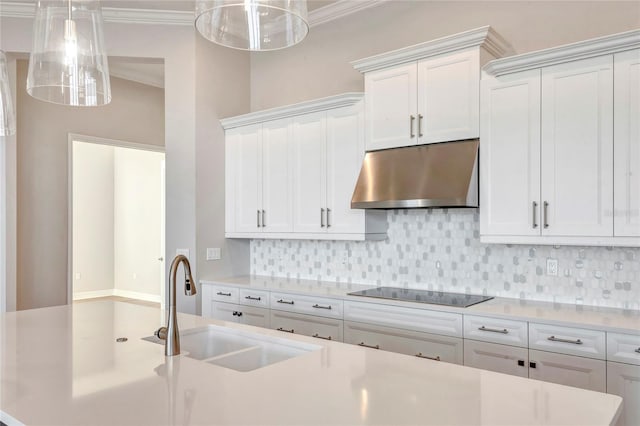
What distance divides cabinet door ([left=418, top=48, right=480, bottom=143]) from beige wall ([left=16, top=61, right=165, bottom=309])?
12.7ft

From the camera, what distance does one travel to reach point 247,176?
439 centimetres

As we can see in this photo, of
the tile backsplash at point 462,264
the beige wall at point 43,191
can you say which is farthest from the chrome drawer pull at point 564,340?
the beige wall at point 43,191

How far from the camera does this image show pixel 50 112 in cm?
510

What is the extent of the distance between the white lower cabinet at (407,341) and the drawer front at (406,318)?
31 mm

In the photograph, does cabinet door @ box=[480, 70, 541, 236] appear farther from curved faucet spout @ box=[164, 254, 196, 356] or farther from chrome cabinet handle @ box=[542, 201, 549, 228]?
curved faucet spout @ box=[164, 254, 196, 356]

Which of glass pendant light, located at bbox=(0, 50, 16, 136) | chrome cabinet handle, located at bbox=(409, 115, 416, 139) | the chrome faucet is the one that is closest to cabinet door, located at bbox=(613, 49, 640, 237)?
chrome cabinet handle, located at bbox=(409, 115, 416, 139)

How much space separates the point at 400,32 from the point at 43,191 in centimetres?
387

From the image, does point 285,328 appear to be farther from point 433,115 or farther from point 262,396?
point 262,396

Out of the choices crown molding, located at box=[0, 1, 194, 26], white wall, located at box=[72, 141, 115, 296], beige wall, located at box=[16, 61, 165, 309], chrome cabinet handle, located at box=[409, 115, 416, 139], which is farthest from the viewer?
white wall, located at box=[72, 141, 115, 296]

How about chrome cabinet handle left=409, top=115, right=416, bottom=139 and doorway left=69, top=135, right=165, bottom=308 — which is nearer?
chrome cabinet handle left=409, top=115, right=416, bottom=139

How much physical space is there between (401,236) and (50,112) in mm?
3898

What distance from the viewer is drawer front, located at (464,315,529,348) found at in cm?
262

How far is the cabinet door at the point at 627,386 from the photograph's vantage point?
2.30 metres

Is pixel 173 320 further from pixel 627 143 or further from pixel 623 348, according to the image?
pixel 627 143
